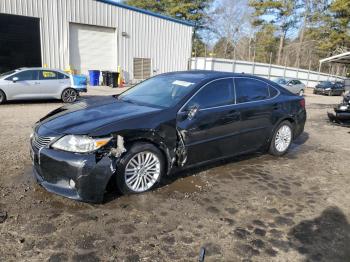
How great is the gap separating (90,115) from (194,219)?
1.85 m

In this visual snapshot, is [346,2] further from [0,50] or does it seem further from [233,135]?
[233,135]

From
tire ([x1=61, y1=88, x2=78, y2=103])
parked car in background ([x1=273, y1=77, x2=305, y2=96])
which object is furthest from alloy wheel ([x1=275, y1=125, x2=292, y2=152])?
parked car in background ([x1=273, y1=77, x2=305, y2=96])

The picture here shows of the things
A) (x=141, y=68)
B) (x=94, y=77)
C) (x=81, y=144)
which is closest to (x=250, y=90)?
(x=81, y=144)

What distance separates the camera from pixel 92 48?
21.5 m

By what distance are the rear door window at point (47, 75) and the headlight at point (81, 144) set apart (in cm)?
952

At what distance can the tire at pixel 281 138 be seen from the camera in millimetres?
6027

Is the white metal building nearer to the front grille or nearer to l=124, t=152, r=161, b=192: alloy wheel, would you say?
the front grille

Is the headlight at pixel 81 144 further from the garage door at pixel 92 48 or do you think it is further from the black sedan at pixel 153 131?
the garage door at pixel 92 48

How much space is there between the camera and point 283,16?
43562mm

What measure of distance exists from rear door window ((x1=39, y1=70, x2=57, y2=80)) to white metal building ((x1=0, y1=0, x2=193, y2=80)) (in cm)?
749

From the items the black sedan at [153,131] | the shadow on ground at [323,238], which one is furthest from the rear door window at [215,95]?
the shadow on ground at [323,238]

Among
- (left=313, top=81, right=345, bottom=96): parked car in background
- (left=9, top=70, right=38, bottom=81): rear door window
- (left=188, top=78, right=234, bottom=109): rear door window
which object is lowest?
(left=313, top=81, right=345, bottom=96): parked car in background

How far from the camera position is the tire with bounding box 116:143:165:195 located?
3.89 metres

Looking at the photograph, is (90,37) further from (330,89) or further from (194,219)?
(330,89)
